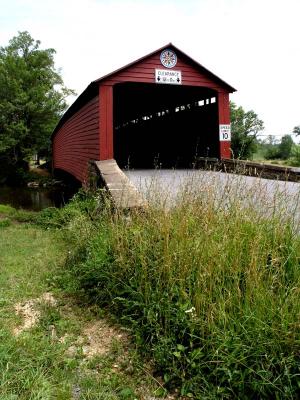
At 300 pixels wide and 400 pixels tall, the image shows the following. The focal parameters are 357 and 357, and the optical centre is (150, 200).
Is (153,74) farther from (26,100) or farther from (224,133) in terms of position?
(26,100)

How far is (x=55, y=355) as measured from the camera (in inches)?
93.0

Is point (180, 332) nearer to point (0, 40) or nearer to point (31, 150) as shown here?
point (31, 150)

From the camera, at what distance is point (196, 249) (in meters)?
2.59

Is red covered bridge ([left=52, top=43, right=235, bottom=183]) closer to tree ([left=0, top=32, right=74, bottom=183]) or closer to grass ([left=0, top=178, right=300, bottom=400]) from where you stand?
grass ([left=0, top=178, right=300, bottom=400])

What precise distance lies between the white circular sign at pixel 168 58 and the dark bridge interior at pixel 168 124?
123 cm

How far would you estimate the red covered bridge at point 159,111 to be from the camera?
866cm

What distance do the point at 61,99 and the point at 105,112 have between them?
623 inches

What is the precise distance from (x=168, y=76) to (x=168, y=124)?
406 cm

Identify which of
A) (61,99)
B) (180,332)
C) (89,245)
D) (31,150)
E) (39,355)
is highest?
(61,99)

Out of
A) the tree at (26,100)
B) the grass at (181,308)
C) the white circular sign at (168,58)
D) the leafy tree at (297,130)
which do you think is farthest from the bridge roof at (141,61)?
the leafy tree at (297,130)

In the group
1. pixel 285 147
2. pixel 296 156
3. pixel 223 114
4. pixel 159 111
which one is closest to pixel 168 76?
pixel 223 114

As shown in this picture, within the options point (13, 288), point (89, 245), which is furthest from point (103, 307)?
point (13, 288)

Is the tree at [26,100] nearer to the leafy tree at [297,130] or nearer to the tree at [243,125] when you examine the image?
the tree at [243,125]

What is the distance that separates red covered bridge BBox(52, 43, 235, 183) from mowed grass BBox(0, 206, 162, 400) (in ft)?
15.7
